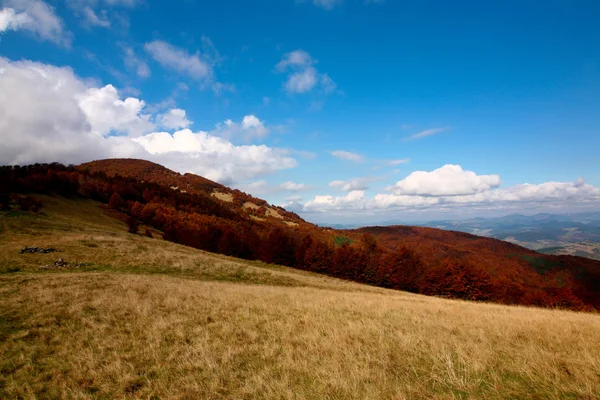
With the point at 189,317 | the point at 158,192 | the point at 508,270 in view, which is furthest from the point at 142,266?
the point at 508,270

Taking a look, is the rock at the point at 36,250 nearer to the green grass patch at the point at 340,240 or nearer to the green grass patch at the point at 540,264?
the green grass patch at the point at 340,240

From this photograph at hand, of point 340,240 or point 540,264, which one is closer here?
point 340,240

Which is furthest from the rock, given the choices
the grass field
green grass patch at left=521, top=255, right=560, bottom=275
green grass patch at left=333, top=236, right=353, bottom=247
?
green grass patch at left=521, top=255, right=560, bottom=275

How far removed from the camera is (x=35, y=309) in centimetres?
1105

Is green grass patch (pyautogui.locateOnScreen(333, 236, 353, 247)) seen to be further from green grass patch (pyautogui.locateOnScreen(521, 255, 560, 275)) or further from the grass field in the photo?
the grass field

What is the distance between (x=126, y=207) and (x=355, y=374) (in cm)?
10713

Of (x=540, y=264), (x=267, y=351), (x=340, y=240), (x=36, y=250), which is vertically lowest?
(x=540, y=264)

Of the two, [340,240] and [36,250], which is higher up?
Result: [36,250]

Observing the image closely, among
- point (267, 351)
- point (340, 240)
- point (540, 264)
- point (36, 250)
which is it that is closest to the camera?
point (267, 351)

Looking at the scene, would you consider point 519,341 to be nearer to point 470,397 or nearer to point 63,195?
point 470,397

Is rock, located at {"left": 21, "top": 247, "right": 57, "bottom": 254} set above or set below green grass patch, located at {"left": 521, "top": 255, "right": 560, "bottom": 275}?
above

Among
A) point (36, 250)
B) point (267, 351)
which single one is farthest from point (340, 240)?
point (267, 351)

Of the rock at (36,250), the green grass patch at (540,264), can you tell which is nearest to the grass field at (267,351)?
the rock at (36,250)

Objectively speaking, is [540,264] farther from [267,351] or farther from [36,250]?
[36,250]
